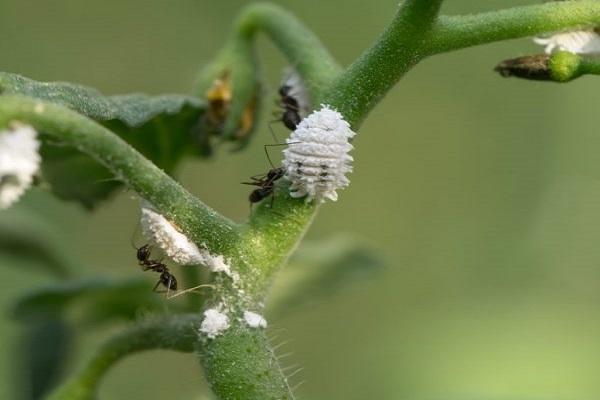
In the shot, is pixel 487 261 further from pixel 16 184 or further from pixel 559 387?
pixel 16 184

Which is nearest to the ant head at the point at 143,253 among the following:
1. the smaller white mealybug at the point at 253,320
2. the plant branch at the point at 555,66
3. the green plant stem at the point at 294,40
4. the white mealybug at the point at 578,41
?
the smaller white mealybug at the point at 253,320

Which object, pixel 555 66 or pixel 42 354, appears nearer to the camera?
pixel 555 66

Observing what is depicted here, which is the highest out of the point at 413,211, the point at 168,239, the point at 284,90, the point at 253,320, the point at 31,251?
the point at 413,211

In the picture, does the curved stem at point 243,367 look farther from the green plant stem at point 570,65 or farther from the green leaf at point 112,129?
the green plant stem at point 570,65

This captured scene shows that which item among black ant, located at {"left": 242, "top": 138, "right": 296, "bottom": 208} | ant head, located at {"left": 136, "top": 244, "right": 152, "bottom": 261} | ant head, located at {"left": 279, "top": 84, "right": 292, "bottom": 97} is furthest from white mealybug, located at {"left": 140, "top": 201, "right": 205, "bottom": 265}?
ant head, located at {"left": 279, "top": 84, "right": 292, "bottom": 97}

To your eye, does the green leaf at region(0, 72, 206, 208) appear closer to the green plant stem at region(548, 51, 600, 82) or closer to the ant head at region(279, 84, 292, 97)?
the ant head at region(279, 84, 292, 97)

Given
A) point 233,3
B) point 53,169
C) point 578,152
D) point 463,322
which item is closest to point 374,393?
point 463,322

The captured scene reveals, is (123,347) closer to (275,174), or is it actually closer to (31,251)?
(275,174)

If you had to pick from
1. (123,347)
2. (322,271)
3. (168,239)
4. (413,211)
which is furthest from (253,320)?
(413,211)
